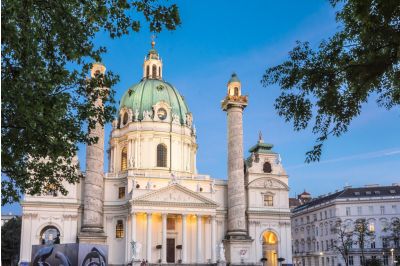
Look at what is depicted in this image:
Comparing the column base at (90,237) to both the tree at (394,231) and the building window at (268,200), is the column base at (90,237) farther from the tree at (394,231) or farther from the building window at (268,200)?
the tree at (394,231)

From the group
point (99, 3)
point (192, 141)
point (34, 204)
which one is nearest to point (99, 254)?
point (99, 3)

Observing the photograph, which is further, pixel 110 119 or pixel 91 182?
pixel 91 182

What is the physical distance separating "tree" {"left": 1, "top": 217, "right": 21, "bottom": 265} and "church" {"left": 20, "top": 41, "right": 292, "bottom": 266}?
16562 millimetres

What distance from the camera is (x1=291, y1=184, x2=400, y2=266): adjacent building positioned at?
8600cm

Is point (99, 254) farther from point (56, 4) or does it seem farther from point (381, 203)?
point (381, 203)

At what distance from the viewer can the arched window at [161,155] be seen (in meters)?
71.0

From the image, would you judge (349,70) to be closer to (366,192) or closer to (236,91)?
(236,91)

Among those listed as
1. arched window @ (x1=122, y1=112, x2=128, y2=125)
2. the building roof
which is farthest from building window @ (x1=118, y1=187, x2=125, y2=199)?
the building roof

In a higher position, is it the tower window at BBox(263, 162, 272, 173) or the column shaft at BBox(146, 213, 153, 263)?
the tower window at BBox(263, 162, 272, 173)

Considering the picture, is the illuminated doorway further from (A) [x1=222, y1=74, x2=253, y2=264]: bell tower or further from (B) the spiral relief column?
(B) the spiral relief column

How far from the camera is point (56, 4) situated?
15711 mm

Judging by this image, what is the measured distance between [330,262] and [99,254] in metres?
71.9

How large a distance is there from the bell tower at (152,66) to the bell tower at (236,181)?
1506cm

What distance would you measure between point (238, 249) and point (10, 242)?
39907mm
